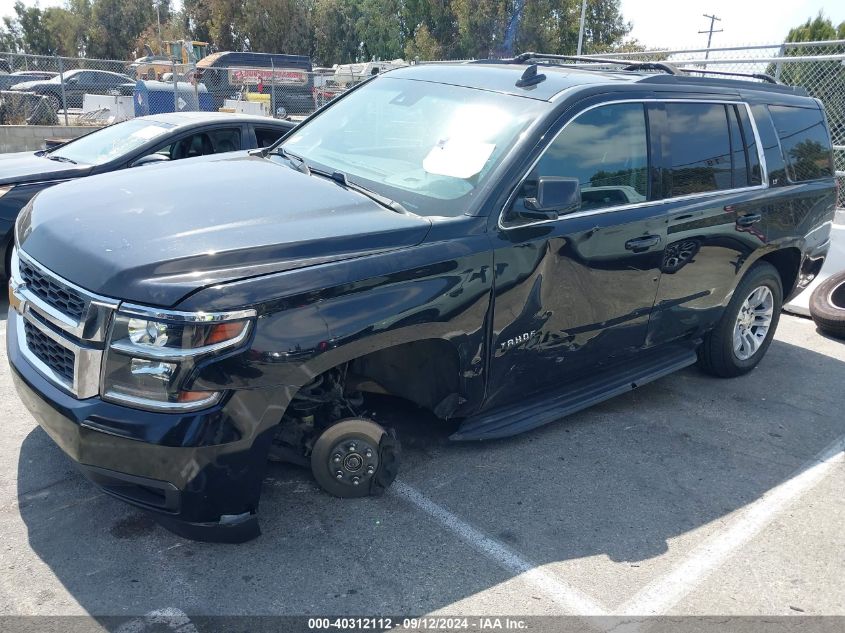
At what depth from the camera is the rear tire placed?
5.19 m

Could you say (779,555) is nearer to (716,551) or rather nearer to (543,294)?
(716,551)

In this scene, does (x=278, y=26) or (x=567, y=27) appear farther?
(x=278, y=26)

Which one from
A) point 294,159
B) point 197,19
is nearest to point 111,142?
point 294,159

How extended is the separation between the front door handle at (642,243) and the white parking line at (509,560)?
5.85 ft

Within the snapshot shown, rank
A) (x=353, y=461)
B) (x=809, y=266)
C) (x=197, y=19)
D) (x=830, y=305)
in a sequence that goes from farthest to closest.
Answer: (x=197, y=19)
(x=830, y=305)
(x=809, y=266)
(x=353, y=461)

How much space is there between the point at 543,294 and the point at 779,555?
1.63m

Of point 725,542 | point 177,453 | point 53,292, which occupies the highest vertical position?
point 53,292

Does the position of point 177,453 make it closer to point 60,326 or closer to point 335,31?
point 60,326

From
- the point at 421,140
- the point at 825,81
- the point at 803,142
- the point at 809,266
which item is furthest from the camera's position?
the point at 825,81

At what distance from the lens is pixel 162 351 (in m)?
2.65

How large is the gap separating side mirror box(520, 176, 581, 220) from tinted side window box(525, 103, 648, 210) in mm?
104

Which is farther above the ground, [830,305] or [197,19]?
[197,19]

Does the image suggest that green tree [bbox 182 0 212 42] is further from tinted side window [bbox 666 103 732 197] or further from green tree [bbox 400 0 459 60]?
tinted side window [bbox 666 103 732 197]

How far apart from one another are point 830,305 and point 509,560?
5050mm
